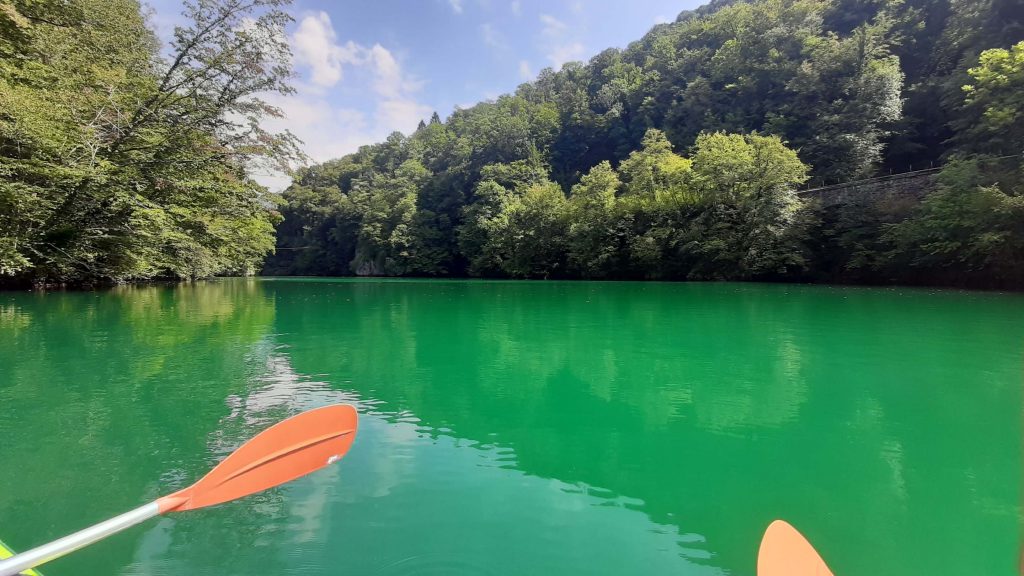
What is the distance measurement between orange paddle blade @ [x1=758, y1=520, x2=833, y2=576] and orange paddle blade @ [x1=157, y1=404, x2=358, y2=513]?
2.65 metres

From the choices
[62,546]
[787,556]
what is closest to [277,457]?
[62,546]

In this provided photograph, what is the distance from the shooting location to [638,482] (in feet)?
11.2

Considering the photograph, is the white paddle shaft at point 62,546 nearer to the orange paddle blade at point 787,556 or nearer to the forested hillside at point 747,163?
the orange paddle blade at point 787,556

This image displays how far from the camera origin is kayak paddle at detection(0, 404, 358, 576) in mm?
2271

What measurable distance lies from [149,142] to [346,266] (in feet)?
176

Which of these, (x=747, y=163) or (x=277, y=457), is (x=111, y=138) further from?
(x=747, y=163)

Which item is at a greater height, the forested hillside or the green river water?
the forested hillside

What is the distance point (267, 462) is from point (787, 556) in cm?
285

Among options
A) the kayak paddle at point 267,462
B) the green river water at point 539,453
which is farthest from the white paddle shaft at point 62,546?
the green river water at point 539,453

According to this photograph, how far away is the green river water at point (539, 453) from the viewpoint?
261 centimetres

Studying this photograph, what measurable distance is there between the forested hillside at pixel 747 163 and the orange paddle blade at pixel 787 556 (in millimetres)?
19629

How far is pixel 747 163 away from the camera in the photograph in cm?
3050

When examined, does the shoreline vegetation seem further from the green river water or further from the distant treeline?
the green river water

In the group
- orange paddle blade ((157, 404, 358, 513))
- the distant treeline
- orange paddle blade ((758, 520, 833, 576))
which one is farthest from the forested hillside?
orange paddle blade ((758, 520, 833, 576))
